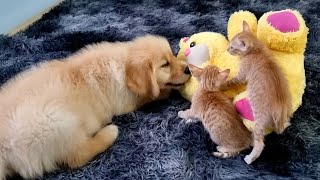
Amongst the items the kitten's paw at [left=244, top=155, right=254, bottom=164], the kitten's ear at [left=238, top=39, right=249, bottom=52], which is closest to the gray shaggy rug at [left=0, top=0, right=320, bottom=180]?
the kitten's paw at [left=244, top=155, right=254, bottom=164]

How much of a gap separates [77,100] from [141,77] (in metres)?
0.24

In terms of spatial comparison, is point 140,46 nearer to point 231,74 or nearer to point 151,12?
point 231,74

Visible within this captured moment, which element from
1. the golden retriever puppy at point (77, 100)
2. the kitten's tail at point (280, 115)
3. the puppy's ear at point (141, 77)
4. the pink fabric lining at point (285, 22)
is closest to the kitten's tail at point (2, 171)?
the golden retriever puppy at point (77, 100)

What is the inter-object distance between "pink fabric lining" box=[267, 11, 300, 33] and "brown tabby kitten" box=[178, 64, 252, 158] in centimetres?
23

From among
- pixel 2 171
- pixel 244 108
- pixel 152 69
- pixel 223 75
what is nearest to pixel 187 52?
pixel 152 69

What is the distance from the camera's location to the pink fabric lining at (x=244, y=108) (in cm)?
133

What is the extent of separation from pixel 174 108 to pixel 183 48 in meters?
0.25

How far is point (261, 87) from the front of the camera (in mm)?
1273

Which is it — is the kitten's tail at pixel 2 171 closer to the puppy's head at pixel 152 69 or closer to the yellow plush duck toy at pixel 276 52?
the puppy's head at pixel 152 69

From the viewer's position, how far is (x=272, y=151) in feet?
4.62

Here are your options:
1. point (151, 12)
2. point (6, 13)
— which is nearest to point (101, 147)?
point (151, 12)

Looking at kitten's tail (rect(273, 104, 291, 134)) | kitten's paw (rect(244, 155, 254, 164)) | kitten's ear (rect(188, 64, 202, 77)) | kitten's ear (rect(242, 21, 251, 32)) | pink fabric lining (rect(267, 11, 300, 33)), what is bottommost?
kitten's paw (rect(244, 155, 254, 164))

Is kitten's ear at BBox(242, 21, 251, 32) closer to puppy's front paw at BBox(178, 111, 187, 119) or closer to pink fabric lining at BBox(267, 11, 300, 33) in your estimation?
pink fabric lining at BBox(267, 11, 300, 33)

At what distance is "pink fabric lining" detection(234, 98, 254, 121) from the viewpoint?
1.33 m
